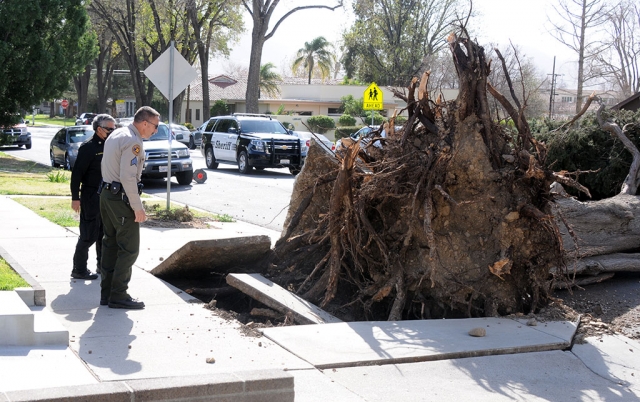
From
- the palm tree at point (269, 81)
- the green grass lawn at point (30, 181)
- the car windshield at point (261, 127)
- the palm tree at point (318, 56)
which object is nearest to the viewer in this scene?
the green grass lawn at point (30, 181)

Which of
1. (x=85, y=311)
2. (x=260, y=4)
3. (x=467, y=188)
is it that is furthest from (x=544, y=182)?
(x=260, y=4)

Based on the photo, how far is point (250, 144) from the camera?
2552 cm

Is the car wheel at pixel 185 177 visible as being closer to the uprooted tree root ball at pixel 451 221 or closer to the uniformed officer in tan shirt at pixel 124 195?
the uprooted tree root ball at pixel 451 221

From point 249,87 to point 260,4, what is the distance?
15.0 ft

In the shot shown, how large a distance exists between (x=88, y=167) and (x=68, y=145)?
17922 mm

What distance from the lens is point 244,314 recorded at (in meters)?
7.34

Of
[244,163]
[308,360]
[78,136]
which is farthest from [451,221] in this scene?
[78,136]

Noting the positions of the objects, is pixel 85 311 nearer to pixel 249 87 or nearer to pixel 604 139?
pixel 604 139

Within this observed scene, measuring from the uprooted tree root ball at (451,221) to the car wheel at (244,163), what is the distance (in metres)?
18.2

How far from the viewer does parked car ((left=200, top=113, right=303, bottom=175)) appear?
25.3 m

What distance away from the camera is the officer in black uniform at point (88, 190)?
7918 mm

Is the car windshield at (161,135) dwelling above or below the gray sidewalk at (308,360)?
above

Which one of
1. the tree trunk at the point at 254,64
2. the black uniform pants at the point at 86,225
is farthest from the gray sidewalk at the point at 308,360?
the tree trunk at the point at 254,64

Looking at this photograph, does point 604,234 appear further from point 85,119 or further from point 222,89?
point 222,89
